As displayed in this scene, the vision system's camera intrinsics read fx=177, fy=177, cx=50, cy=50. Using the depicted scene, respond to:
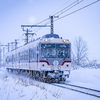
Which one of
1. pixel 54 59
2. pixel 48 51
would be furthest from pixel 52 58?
pixel 48 51

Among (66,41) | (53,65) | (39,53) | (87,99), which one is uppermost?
(66,41)

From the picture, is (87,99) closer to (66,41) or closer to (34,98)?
(34,98)

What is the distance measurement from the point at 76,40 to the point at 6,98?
30018mm

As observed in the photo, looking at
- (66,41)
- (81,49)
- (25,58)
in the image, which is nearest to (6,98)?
(66,41)

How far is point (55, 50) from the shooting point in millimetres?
12812

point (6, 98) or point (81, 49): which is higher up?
point (81, 49)

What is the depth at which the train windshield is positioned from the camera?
12641 millimetres

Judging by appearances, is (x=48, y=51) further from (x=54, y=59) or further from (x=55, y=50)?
(x=54, y=59)

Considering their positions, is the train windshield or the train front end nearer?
the train front end

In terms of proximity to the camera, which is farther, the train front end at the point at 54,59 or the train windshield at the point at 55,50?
the train windshield at the point at 55,50

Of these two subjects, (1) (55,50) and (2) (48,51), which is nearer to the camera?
(2) (48,51)

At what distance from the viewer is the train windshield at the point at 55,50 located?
Result: 41.5ft

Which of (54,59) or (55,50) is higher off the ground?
(55,50)

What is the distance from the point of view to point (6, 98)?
19.6ft
